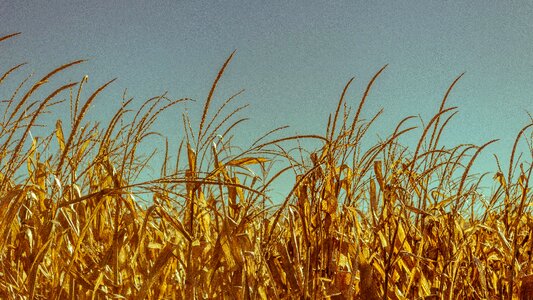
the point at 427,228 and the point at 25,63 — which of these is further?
the point at 427,228

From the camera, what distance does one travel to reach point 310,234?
1.79 m

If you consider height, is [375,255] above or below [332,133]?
below

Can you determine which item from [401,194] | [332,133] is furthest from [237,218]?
[401,194]

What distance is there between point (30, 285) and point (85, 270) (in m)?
0.46

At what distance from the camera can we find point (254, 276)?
1.74 meters

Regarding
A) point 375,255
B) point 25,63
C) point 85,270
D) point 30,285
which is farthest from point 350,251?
point 25,63

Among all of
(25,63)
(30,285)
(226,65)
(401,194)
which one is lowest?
(30,285)

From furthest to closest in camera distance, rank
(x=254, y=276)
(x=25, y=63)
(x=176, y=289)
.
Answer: (x=176, y=289) → (x=254, y=276) → (x=25, y=63)

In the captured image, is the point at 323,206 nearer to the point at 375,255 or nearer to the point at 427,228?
the point at 375,255

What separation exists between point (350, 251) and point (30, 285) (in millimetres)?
1268

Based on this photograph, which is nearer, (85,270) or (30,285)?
(30,285)

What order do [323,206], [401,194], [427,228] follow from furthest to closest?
[427,228] < [401,194] < [323,206]

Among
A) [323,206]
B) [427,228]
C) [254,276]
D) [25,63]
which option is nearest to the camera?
[25,63]

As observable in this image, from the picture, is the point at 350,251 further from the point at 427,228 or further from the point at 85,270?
the point at 85,270
